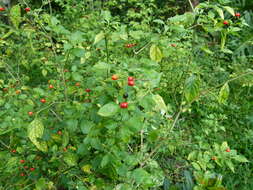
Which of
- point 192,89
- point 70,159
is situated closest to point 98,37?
point 192,89

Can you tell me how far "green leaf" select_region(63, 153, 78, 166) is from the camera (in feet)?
4.76

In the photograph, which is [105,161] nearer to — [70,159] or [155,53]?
[70,159]

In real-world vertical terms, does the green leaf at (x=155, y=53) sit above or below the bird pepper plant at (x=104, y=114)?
above

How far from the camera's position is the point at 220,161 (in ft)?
5.47

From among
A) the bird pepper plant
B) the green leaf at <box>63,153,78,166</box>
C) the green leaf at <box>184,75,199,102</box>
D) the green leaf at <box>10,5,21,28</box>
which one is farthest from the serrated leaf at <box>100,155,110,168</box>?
the green leaf at <box>10,5,21,28</box>

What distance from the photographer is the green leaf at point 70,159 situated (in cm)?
145

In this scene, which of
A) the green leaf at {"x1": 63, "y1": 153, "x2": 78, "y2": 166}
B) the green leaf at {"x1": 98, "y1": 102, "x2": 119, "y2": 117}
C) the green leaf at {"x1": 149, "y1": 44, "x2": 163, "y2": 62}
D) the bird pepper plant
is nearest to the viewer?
the green leaf at {"x1": 98, "y1": 102, "x2": 119, "y2": 117}

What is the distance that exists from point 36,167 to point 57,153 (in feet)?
0.65

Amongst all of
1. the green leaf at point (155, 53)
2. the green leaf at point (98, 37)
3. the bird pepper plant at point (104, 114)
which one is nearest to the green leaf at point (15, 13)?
the bird pepper plant at point (104, 114)

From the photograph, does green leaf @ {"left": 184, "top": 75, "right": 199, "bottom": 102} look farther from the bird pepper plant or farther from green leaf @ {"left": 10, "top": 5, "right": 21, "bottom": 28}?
green leaf @ {"left": 10, "top": 5, "right": 21, "bottom": 28}

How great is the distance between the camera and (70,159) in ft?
4.78

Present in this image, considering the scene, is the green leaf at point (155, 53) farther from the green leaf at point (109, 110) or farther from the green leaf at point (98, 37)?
the green leaf at point (109, 110)

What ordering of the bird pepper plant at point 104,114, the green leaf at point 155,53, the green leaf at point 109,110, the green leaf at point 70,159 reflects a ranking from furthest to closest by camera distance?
the green leaf at point 70,159 < the green leaf at point 155,53 < the bird pepper plant at point 104,114 < the green leaf at point 109,110

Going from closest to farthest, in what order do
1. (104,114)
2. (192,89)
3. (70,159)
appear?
(104,114), (192,89), (70,159)
